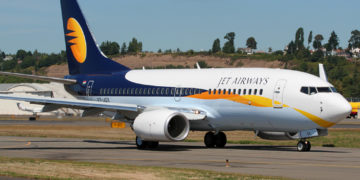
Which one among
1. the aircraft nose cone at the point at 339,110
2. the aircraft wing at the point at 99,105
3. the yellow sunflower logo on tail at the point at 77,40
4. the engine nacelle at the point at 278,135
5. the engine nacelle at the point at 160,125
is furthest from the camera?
the yellow sunflower logo on tail at the point at 77,40

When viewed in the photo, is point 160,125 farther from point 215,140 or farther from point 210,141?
point 215,140

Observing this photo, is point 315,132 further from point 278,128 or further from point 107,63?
point 107,63

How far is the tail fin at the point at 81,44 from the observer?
126ft

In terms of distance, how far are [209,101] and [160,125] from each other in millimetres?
3249

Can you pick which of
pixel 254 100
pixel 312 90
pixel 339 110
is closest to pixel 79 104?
pixel 254 100

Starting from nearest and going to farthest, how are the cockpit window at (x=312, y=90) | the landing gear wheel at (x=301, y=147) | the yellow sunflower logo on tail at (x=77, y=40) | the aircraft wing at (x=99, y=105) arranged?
the cockpit window at (x=312, y=90) → the landing gear wheel at (x=301, y=147) → the aircraft wing at (x=99, y=105) → the yellow sunflower logo on tail at (x=77, y=40)

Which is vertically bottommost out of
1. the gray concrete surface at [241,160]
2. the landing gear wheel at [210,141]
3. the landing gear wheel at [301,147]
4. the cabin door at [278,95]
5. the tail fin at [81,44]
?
the landing gear wheel at [210,141]

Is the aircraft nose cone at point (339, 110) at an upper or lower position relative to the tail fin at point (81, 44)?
lower

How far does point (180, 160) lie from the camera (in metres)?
24.8

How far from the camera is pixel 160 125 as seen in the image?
30.1m

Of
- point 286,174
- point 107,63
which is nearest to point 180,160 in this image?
point 286,174

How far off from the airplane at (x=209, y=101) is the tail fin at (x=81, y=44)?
0.24ft

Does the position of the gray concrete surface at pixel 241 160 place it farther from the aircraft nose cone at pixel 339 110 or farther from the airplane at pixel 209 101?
the airplane at pixel 209 101

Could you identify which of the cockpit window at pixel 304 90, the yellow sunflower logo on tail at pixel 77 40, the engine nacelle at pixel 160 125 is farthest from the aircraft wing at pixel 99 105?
the yellow sunflower logo on tail at pixel 77 40
